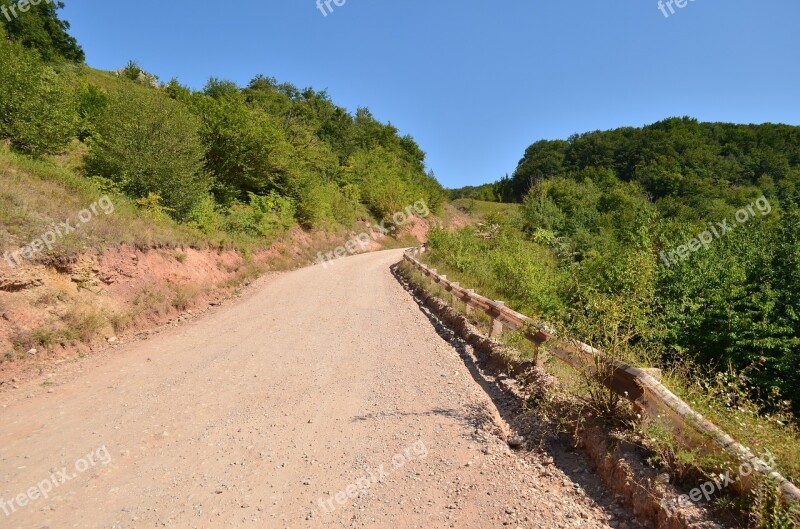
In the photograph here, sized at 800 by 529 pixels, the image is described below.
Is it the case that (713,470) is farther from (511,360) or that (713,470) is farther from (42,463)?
(42,463)

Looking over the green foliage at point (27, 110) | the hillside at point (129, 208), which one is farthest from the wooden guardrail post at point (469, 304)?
the green foliage at point (27, 110)

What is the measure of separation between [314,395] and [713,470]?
4758mm

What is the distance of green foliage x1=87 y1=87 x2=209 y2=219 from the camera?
14.7 meters

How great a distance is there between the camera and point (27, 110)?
1298cm

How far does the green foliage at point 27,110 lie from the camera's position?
12602 mm

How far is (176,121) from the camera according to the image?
1609cm

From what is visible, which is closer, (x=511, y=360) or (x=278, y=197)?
(x=511, y=360)

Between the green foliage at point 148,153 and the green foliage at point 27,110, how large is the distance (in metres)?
1.42

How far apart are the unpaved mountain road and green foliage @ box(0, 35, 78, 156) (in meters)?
8.96

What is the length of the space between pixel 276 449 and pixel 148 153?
44.8ft

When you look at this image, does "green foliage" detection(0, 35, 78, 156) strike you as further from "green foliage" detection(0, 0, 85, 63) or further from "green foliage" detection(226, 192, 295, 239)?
"green foliage" detection(0, 0, 85, 63)

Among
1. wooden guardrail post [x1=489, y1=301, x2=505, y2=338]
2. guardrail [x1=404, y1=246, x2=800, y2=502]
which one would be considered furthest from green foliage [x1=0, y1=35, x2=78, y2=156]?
guardrail [x1=404, y1=246, x2=800, y2=502]

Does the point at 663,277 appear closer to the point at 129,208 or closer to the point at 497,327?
the point at 497,327

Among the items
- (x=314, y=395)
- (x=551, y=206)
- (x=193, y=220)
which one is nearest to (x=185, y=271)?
(x=193, y=220)
